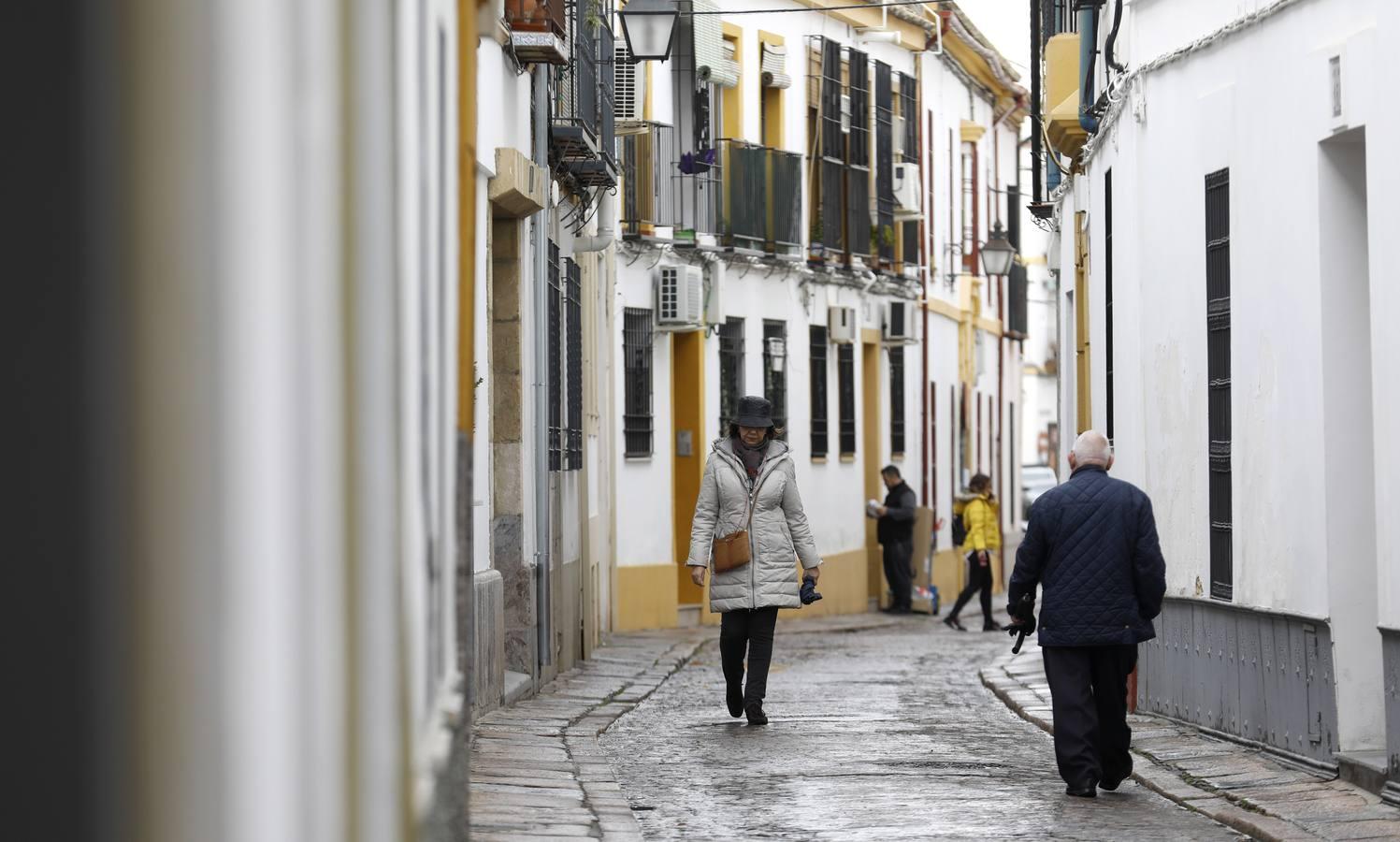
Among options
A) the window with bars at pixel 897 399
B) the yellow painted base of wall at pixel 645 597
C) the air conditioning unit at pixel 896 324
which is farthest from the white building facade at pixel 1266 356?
the window with bars at pixel 897 399

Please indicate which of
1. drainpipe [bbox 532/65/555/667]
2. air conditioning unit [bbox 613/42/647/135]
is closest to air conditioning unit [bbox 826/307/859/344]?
air conditioning unit [bbox 613/42/647/135]

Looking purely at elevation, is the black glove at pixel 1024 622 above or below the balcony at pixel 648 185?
below

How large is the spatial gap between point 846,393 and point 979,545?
4.64 m

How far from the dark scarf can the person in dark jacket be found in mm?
12541

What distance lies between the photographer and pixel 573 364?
15.7m

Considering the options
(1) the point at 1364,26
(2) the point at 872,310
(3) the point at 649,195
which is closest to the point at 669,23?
(3) the point at 649,195

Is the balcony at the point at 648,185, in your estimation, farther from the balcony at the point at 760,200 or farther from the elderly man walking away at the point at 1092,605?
the elderly man walking away at the point at 1092,605

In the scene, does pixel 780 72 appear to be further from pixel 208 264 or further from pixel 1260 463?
pixel 208 264

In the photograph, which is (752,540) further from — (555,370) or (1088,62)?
(1088,62)

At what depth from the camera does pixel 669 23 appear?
16109 mm

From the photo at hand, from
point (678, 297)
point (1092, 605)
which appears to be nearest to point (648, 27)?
point (678, 297)

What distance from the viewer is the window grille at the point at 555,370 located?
13.9 metres

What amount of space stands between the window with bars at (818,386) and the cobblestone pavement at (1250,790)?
13.7 meters

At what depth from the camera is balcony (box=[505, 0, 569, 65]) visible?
1221 centimetres
